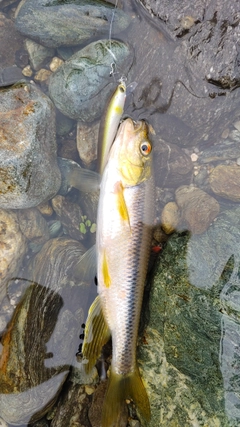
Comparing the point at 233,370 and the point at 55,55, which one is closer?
the point at 233,370

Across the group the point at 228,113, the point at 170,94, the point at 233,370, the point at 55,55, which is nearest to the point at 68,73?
the point at 55,55

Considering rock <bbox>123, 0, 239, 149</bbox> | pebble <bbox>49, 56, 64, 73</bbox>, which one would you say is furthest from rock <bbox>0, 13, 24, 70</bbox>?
rock <bbox>123, 0, 239, 149</bbox>

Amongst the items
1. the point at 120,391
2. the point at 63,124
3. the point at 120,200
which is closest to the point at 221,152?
the point at 120,200

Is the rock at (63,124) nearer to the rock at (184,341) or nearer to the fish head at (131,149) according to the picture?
the fish head at (131,149)

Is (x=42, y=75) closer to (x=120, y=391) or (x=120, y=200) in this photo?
(x=120, y=200)

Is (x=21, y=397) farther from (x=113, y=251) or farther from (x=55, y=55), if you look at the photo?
(x=55, y=55)

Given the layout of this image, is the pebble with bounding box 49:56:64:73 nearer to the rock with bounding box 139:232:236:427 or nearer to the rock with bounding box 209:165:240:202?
the rock with bounding box 209:165:240:202
